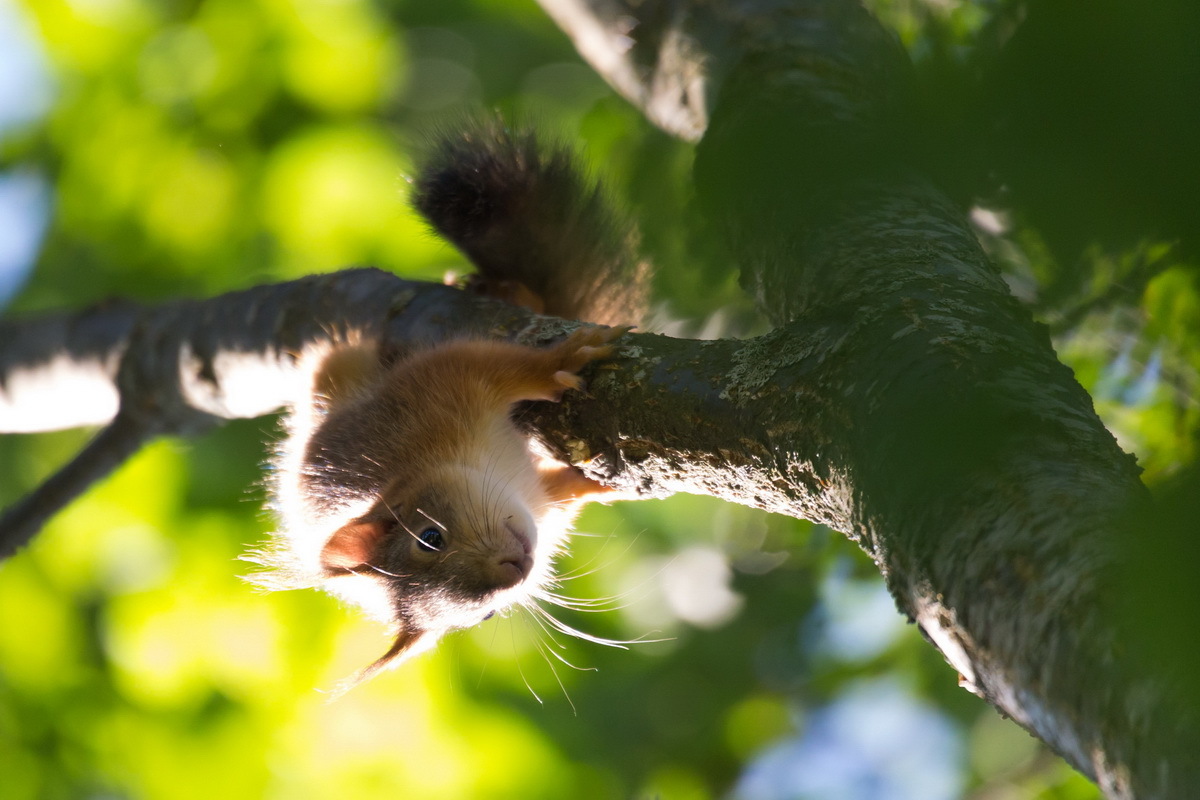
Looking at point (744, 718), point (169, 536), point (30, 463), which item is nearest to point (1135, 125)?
point (744, 718)

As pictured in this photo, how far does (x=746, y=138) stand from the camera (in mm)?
1360

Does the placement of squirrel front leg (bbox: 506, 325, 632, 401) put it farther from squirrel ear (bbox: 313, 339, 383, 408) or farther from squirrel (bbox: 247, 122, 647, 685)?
squirrel ear (bbox: 313, 339, 383, 408)

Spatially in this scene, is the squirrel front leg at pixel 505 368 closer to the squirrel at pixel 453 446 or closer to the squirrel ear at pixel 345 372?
the squirrel at pixel 453 446

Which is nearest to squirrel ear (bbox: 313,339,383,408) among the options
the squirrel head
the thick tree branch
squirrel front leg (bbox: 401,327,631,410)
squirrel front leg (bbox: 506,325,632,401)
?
squirrel front leg (bbox: 401,327,631,410)

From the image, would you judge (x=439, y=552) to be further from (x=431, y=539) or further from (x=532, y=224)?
(x=532, y=224)

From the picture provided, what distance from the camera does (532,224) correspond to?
14.0ft

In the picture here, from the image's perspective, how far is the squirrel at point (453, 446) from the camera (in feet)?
13.2

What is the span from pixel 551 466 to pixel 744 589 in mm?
1033

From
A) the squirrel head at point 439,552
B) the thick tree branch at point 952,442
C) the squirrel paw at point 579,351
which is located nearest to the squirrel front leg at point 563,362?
the squirrel paw at point 579,351

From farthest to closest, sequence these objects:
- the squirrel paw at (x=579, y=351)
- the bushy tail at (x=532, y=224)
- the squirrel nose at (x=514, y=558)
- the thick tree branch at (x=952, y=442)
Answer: the bushy tail at (x=532, y=224) → the squirrel nose at (x=514, y=558) → the squirrel paw at (x=579, y=351) → the thick tree branch at (x=952, y=442)

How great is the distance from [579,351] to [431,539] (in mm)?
1615

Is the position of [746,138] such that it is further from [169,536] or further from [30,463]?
[30,463]

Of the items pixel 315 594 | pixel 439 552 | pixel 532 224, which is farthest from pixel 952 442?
pixel 315 594

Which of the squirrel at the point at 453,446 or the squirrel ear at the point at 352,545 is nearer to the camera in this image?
the squirrel at the point at 453,446
